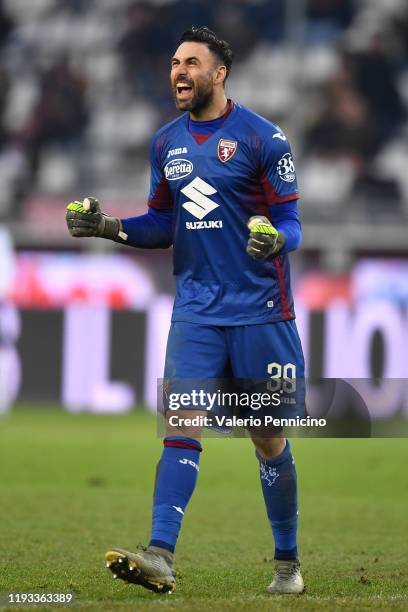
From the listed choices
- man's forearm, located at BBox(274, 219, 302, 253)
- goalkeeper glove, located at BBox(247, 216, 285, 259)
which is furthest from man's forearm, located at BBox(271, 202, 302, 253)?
goalkeeper glove, located at BBox(247, 216, 285, 259)

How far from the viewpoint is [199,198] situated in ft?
15.8

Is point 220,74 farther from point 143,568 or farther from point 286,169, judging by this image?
point 143,568

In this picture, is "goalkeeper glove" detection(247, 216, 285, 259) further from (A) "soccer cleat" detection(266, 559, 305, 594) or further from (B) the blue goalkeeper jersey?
(A) "soccer cleat" detection(266, 559, 305, 594)

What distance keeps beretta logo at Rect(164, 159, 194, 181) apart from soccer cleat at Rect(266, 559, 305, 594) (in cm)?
154

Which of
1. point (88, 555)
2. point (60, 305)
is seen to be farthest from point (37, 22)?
point (88, 555)

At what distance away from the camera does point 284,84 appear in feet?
69.4

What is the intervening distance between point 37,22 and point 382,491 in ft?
51.4

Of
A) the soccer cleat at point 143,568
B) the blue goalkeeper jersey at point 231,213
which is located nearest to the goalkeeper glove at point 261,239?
the blue goalkeeper jersey at point 231,213

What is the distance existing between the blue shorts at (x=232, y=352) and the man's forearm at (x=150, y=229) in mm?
469

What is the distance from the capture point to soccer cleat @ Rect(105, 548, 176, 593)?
4145 millimetres

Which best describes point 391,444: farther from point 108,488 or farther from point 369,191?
point 369,191

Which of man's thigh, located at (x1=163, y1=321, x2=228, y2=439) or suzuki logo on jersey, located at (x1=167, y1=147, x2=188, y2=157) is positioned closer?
man's thigh, located at (x1=163, y1=321, x2=228, y2=439)

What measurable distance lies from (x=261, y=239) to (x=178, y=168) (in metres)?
0.60

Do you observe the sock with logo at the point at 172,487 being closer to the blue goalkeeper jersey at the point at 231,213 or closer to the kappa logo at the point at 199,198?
the blue goalkeeper jersey at the point at 231,213
